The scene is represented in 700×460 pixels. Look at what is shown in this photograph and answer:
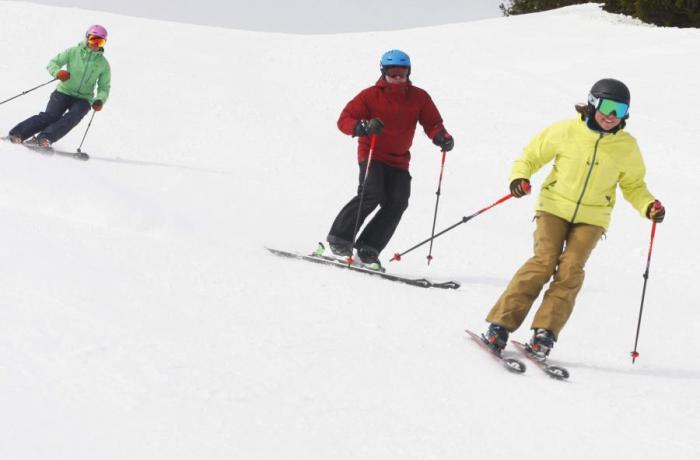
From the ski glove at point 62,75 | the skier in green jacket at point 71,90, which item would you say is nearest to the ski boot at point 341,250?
the skier in green jacket at point 71,90

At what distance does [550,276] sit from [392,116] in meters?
2.42

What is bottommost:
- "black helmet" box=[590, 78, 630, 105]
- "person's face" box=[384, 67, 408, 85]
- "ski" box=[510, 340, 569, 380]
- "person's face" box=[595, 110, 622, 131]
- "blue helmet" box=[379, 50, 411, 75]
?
"ski" box=[510, 340, 569, 380]

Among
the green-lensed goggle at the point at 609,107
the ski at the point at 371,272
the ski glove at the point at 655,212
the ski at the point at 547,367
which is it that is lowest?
the ski at the point at 547,367

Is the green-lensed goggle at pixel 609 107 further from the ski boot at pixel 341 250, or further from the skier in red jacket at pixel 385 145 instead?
the ski boot at pixel 341 250

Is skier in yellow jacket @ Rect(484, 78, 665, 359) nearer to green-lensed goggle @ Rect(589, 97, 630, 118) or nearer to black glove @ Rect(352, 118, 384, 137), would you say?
green-lensed goggle @ Rect(589, 97, 630, 118)

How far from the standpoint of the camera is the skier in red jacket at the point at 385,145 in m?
7.22

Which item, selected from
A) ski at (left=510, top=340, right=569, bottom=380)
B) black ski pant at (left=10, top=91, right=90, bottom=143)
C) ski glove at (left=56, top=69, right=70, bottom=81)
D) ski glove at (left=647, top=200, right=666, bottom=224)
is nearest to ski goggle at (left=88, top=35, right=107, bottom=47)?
ski glove at (left=56, top=69, right=70, bottom=81)

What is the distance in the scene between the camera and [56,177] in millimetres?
8164

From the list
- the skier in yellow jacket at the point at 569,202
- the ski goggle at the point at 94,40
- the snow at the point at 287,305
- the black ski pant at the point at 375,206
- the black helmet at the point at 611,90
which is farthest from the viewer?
the ski goggle at the point at 94,40

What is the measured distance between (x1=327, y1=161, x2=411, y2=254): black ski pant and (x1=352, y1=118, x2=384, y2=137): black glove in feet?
1.67

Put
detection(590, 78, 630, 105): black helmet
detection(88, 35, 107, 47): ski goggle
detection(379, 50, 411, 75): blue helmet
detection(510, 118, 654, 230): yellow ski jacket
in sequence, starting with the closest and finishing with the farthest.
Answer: detection(590, 78, 630, 105): black helmet → detection(510, 118, 654, 230): yellow ski jacket → detection(379, 50, 411, 75): blue helmet → detection(88, 35, 107, 47): ski goggle

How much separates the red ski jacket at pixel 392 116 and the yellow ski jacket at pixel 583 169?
6.44 feet

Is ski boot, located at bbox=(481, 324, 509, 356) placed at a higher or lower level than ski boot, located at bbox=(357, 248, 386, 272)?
lower

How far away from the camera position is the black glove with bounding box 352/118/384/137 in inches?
272
